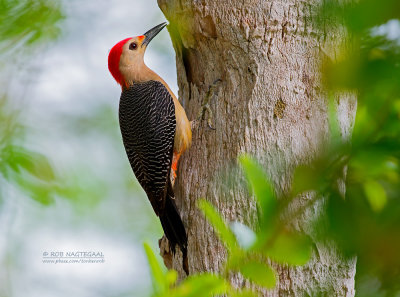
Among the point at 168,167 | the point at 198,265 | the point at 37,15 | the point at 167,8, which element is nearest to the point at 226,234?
the point at 37,15

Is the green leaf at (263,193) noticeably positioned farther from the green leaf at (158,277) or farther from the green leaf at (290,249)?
the green leaf at (158,277)

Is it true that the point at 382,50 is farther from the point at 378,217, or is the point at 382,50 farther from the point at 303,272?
the point at 303,272

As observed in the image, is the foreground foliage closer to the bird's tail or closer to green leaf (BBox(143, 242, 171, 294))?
Result: green leaf (BBox(143, 242, 171, 294))

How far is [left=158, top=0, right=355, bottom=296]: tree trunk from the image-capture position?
10.3 ft

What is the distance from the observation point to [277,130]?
323 centimetres

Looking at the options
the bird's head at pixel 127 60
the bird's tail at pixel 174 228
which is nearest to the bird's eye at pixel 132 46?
the bird's head at pixel 127 60

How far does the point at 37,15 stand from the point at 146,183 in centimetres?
208

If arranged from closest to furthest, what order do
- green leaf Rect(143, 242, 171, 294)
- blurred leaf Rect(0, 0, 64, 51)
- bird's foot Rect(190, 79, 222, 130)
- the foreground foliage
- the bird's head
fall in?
the foreground foliage
green leaf Rect(143, 242, 171, 294)
blurred leaf Rect(0, 0, 64, 51)
bird's foot Rect(190, 79, 222, 130)
the bird's head

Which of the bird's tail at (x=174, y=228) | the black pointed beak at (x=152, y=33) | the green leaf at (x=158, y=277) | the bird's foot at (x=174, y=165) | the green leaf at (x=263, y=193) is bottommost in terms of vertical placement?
the bird's tail at (x=174, y=228)

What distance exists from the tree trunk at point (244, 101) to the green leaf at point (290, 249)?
2.35 m

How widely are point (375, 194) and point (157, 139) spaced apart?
3.42 meters

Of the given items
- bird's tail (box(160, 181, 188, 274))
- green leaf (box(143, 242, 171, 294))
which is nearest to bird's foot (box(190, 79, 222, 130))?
bird's tail (box(160, 181, 188, 274))

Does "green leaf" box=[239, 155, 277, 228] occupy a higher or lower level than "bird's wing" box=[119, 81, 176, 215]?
higher

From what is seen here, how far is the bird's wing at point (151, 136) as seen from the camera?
3.83 m
